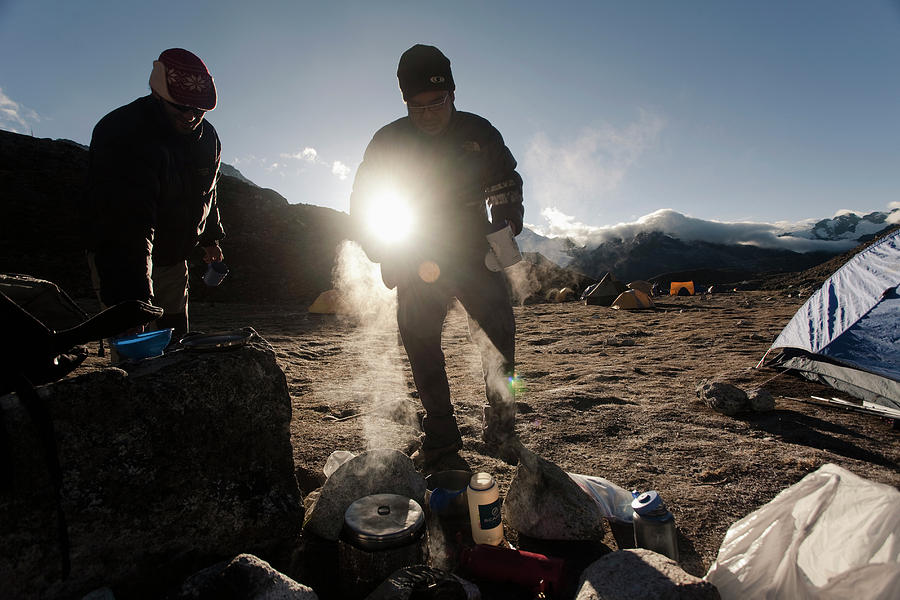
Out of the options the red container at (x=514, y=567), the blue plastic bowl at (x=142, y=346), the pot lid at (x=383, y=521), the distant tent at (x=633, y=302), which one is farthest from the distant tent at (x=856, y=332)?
the distant tent at (x=633, y=302)

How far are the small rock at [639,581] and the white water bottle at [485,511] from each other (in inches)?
18.5

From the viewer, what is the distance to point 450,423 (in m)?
2.66

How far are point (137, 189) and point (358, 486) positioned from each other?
5.91ft

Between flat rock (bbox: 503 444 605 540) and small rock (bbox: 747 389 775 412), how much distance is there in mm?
2138

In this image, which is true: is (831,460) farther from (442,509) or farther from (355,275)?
(355,275)

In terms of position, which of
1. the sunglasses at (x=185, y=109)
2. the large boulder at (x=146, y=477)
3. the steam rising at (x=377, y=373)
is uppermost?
the sunglasses at (x=185, y=109)

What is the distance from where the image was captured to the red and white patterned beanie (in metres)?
2.27

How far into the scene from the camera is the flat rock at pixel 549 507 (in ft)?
6.18

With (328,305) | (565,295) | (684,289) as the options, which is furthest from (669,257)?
(328,305)

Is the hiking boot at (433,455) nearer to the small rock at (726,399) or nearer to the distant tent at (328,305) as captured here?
the small rock at (726,399)

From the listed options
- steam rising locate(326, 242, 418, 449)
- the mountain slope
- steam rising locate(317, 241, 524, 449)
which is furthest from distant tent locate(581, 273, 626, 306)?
the mountain slope

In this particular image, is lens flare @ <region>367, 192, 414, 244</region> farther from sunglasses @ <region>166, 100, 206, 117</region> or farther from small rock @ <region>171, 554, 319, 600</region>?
small rock @ <region>171, 554, 319, 600</region>

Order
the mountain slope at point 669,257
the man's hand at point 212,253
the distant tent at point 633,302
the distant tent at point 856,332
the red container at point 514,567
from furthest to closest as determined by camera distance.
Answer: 1. the mountain slope at point 669,257
2. the distant tent at point 633,302
3. the distant tent at point 856,332
4. the man's hand at point 212,253
5. the red container at point 514,567

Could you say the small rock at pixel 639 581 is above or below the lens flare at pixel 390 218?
below
